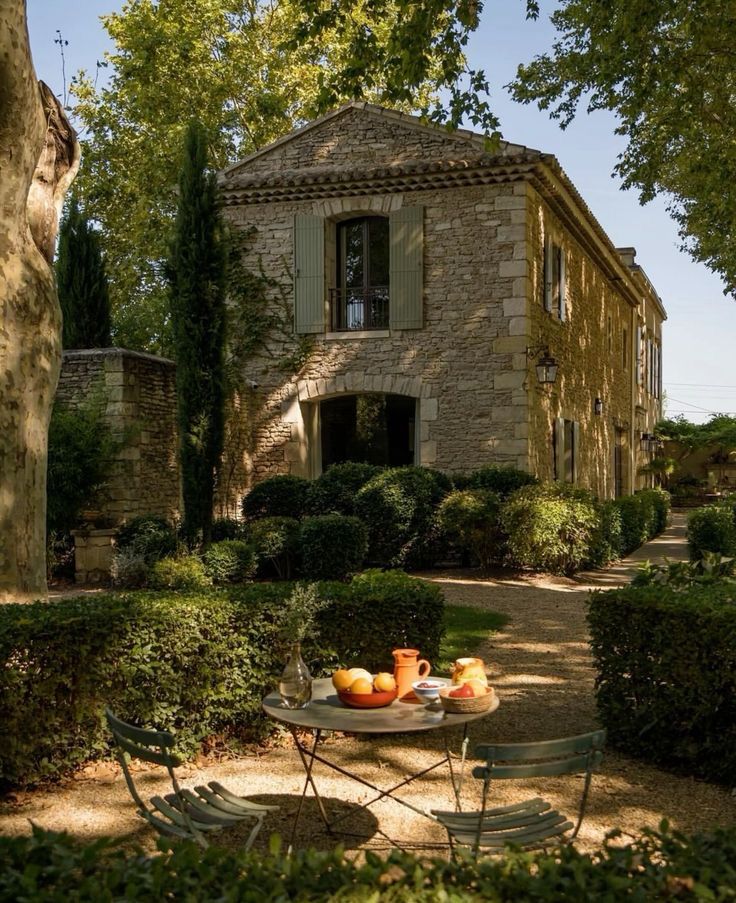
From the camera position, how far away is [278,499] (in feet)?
42.2

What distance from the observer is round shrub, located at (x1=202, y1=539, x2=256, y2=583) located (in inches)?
426

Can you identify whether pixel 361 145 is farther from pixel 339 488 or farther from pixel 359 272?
pixel 339 488

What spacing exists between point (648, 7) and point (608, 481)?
42.2 feet

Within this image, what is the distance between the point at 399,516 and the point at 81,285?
368 inches

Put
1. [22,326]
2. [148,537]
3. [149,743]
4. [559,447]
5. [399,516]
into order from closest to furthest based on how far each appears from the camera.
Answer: [149,743]
[22,326]
[148,537]
[399,516]
[559,447]

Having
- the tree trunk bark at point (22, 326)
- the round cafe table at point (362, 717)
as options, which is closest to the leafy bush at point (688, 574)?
the round cafe table at point (362, 717)

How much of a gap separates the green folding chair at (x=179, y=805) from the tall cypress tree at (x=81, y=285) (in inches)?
591

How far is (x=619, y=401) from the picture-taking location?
75.2ft

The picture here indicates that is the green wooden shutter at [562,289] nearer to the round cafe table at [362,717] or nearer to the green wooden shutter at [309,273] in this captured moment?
the green wooden shutter at [309,273]

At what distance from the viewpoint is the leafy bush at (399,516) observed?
11992 mm

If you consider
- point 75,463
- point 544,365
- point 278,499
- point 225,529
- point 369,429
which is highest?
point 544,365

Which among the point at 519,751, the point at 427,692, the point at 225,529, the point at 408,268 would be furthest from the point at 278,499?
the point at 519,751

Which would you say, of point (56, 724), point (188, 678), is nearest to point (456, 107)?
point (188, 678)

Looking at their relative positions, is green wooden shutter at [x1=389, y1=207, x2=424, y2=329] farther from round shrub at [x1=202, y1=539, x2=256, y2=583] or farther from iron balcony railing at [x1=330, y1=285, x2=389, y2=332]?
round shrub at [x1=202, y1=539, x2=256, y2=583]
